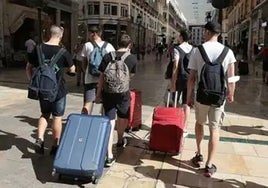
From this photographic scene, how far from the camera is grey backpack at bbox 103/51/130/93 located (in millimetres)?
5074

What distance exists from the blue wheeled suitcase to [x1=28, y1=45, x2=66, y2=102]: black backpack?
553mm

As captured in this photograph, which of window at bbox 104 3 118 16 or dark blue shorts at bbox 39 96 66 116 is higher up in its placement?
window at bbox 104 3 118 16

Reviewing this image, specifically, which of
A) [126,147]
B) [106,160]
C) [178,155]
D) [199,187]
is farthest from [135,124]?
[199,187]

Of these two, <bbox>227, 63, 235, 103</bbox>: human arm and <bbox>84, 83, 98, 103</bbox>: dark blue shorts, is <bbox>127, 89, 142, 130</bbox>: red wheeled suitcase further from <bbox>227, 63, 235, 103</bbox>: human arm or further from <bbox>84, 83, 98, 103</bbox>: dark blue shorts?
<bbox>227, 63, 235, 103</bbox>: human arm

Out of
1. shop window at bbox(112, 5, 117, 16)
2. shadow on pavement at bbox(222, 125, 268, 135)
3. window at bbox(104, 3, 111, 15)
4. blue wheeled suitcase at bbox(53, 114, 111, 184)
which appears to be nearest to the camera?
blue wheeled suitcase at bbox(53, 114, 111, 184)

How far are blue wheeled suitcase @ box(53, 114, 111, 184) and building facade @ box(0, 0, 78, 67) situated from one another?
15.7 m

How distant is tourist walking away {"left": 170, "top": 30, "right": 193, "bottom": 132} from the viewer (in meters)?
6.52

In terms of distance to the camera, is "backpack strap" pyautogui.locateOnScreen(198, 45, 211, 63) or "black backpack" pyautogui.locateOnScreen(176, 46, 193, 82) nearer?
"backpack strap" pyautogui.locateOnScreen(198, 45, 211, 63)

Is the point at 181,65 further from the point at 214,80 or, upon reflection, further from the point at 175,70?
the point at 214,80

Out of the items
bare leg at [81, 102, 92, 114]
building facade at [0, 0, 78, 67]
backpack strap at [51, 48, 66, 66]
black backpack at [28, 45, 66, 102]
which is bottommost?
bare leg at [81, 102, 92, 114]

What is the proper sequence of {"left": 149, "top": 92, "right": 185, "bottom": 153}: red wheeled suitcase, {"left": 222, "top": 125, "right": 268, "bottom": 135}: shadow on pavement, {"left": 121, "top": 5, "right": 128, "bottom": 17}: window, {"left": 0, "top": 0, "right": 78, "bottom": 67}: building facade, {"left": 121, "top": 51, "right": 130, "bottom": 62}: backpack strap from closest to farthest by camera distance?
{"left": 121, "top": 51, "right": 130, "bottom": 62}: backpack strap, {"left": 149, "top": 92, "right": 185, "bottom": 153}: red wheeled suitcase, {"left": 222, "top": 125, "right": 268, "bottom": 135}: shadow on pavement, {"left": 0, "top": 0, "right": 78, "bottom": 67}: building facade, {"left": 121, "top": 5, "right": 128, "bottom": 17}: window

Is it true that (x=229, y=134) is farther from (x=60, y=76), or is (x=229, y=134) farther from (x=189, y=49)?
(x=60, y=76)

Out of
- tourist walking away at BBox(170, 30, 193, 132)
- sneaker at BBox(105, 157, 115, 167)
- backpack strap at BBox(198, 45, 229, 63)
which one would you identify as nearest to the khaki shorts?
backpack strap at BBox(198, 45, 229, 63)

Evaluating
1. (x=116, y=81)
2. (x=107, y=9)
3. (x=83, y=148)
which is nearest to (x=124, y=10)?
(x=107, y=9)
